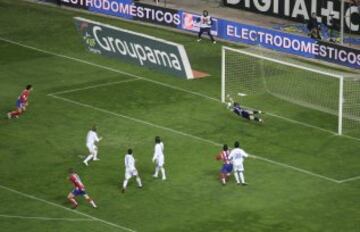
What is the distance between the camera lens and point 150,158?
1981 inches

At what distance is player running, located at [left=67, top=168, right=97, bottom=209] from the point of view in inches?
1756

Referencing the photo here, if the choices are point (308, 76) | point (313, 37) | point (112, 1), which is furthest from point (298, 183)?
point (112, 1)

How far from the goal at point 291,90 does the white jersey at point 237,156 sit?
812 centimetres

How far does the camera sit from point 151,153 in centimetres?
5088

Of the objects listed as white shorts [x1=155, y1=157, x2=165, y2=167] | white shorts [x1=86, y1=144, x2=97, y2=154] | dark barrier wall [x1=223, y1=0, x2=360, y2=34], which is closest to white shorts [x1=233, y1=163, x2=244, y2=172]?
white shorts [x1=155, y1=157, x2=165, y2=167]

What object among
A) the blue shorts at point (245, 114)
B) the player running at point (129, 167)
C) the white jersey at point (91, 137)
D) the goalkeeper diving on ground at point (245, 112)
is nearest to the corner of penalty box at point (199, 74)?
the goalkeeper diving on ground at point (245, 112)

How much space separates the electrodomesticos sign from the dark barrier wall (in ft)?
38.0

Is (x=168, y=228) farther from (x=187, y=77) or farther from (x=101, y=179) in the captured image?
(x=187, y=77)

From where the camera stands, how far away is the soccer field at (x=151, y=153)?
44094mm

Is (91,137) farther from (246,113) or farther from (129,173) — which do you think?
(246,113)

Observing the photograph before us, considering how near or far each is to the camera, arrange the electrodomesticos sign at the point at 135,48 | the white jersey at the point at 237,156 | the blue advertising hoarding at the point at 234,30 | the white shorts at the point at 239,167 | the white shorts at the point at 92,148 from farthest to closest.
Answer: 1. the blue advertising hoarding at the point at 234,30
2. the electrodomesticos sign at the point at 135,48
3. the white shorts at the point at 92,148
4. the white shorts at the point at 239,167
5. the white jersey at the point at 237,156

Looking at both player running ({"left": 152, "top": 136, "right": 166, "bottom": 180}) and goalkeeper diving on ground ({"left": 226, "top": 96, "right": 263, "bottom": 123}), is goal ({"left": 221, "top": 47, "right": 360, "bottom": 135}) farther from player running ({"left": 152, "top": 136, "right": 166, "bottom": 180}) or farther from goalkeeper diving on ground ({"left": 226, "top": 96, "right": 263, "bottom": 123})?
player running ({"left": 152, "top": 136, "right": 166, "bottom": 180})

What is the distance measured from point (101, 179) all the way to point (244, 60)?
14.9 meters

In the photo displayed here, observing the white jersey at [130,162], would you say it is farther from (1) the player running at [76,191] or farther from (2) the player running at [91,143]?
(2) the player running at [91,143]
